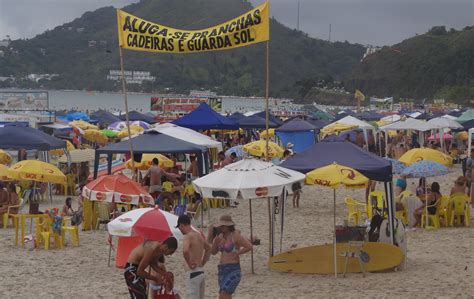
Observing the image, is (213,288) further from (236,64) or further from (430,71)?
(236,64)

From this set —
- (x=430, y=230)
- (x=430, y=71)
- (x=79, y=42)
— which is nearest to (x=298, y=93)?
(x=430, y=71)

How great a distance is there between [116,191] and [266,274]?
236cm

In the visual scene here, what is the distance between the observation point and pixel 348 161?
31.5 ft

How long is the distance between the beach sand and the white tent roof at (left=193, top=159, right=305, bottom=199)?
3.40 feet

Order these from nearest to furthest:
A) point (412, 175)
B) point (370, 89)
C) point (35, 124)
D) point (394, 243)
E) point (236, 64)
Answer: point (394, 243)
point (412, 175)
point (35, 124)
point (370, 89)
point (236, 64)

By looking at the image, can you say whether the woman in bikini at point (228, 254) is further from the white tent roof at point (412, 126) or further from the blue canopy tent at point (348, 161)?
the white tent roof at point (412, 126)

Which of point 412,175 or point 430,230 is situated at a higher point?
point 412,175

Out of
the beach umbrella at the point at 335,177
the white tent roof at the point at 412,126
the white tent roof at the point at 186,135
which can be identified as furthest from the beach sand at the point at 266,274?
the white tent roof at the point at 412,126

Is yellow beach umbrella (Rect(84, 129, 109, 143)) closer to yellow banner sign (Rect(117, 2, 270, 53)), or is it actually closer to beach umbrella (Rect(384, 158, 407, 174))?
beach umbrella (Rect(384, 158, 407, 174))

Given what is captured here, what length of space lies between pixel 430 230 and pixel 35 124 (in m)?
20.7

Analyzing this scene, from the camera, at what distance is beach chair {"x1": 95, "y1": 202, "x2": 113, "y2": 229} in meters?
12.9

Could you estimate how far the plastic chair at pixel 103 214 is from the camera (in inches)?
508

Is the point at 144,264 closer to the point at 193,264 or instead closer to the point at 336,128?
the point at 193,264

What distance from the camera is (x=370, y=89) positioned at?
11888cm
